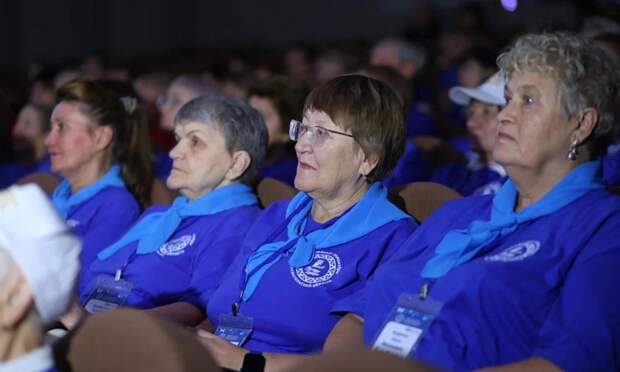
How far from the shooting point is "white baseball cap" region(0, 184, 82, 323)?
1686 millimetres

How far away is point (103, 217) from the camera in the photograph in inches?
154

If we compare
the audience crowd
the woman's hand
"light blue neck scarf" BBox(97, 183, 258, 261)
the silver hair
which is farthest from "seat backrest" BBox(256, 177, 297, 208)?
the silver hair

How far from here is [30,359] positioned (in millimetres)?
1693

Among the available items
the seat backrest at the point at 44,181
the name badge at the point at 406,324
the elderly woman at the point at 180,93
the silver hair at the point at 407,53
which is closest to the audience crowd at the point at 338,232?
the name badge at the point at 406,324

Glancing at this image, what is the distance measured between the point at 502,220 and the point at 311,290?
1.90 ft

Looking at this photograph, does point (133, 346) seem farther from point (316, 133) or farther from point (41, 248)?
point (316, 133)

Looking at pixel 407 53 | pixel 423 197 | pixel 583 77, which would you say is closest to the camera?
pixel 583 77

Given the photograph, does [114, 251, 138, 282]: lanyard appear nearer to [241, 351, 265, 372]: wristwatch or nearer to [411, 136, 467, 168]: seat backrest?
[241, 351, 265, 372]: wristwatch

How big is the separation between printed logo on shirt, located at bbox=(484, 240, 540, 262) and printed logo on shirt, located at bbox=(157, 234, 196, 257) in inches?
51.2

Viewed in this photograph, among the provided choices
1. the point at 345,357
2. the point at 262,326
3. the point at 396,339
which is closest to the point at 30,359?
the point at 345,357

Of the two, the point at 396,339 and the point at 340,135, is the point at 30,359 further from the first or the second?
the point at 340,135

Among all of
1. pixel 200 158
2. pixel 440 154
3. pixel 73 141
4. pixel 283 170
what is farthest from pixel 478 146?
pixel 73 141

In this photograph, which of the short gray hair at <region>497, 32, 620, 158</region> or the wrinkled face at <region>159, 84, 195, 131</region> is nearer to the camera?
the short gray hair at <region>497, 32, 620, 158</region>

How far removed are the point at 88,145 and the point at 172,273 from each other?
96 cm
